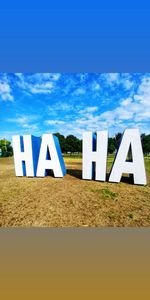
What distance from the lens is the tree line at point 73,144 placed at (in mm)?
7880

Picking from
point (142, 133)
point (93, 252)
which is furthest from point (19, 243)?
point (142, 133)

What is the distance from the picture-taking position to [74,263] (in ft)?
15.9

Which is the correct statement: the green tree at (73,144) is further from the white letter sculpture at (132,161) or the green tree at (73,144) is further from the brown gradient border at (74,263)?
the brown gradient border at (74,263)

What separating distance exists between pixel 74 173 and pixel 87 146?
0.75 meters

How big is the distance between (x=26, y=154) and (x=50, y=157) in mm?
516

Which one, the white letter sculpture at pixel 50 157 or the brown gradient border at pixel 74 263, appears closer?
the brown gradient border at pixel 74 263

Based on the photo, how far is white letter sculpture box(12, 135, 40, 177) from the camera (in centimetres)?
816

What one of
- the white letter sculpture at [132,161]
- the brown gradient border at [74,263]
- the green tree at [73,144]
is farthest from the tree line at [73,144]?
the brown gradient border at [74,263]

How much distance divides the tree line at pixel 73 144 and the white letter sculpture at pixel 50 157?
194 mm

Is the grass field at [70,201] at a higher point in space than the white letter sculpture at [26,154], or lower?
lower

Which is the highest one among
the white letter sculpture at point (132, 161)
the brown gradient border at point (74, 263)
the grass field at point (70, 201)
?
the white letter sculpture at point (132, 161)

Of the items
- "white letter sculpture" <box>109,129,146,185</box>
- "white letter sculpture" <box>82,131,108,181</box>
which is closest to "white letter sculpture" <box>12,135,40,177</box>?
"white letter sculpture" <box>82,131,108,181</box>

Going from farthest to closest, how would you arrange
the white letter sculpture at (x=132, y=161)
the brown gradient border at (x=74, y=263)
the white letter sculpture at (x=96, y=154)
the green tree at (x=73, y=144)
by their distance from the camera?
the green tree at (x=73, y=144)
the white letter sculpture at (x=96, y=154)
the white letter sculpture at (x=132, y=161)
the brown gradient border at (x=74, y=263)

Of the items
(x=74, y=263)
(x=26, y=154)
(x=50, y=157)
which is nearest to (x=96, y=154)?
(x=50, y=157)
